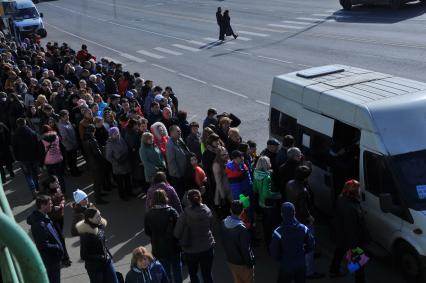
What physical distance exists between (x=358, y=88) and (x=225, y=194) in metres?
2.60

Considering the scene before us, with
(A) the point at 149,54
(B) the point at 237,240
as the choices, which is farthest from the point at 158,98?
(A) the point at 149,54

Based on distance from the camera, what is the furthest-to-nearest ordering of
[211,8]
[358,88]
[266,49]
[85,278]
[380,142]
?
1. [211,8]
2. [266,49]
3. [358,88]
4. [85,278]
5. [380,142]

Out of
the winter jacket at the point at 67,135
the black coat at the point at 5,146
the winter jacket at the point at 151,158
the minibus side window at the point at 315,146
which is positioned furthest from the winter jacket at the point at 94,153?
the minibus side window at the point at 315,146

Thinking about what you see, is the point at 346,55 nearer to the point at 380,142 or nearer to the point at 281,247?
the point at 380,142

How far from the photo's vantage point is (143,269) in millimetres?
5699

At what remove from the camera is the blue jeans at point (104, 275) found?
21.3 feet

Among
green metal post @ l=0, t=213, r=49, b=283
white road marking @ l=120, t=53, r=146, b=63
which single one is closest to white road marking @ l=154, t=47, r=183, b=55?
white road marking @ l=120, t=53, r=146, b=63

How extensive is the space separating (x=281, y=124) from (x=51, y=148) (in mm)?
4200

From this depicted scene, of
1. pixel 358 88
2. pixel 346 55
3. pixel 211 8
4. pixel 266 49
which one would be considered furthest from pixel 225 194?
pixel 211 8

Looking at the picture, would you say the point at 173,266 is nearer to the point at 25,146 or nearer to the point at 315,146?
the point at 315,146

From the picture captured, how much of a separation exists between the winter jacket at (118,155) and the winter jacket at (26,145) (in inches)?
54.5

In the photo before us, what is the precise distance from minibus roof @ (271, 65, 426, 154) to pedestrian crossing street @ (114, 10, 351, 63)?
16.8 meters

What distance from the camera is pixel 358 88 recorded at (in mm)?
8812

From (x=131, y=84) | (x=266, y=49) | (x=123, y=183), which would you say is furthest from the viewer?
(x=266, y=49)
